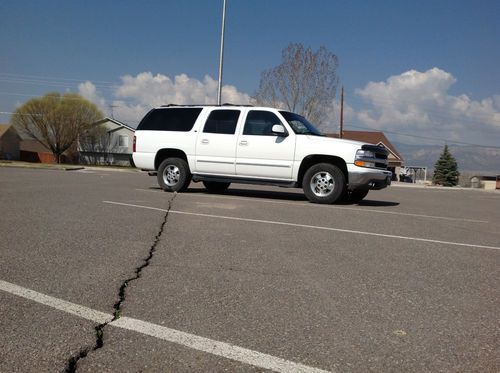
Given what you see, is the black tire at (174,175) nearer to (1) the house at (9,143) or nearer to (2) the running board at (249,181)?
(2) the running board at (249,181)

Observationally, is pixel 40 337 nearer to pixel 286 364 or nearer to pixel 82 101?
pixel 286 364

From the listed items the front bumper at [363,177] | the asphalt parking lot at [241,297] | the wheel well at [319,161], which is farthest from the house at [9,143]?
the asphalt parking lot at [241,297]

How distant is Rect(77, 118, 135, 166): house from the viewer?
69688 mm

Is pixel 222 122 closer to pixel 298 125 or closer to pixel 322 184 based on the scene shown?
pixel 298 125

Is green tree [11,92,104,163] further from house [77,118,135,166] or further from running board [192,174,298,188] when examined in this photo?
running board [192,174,298,188]

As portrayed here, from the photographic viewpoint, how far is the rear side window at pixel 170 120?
1146 cm

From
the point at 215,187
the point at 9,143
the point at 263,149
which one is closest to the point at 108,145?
the point at 9,143

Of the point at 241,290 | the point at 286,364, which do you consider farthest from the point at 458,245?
the point at 286,364

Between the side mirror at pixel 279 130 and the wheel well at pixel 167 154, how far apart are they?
245 cm

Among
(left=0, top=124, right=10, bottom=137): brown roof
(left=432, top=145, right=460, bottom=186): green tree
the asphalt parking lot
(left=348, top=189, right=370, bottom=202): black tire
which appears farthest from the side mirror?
(left=0, top=124, right=10, bottom=137): brown roof

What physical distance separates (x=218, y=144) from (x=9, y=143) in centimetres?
7432

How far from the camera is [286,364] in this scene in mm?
2615

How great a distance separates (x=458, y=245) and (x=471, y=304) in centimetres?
259

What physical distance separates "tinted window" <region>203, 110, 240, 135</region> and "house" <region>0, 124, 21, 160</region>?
70.5 meters
